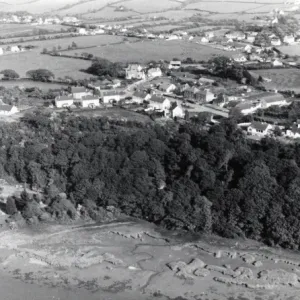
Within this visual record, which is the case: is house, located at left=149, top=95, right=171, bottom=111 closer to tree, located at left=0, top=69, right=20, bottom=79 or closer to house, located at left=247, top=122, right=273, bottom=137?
house, located at left=247, top=122, right=273, bottom=137

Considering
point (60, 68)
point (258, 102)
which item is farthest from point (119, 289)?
point (60, 68)

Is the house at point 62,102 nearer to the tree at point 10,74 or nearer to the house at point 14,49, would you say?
the tree at point 10,74

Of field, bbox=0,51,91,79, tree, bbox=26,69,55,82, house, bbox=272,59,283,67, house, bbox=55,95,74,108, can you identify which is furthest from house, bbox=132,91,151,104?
house, bbox=272,59,283,67

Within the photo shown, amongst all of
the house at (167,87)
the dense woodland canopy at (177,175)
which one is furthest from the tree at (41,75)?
the dense woodland canopy at (177,175)

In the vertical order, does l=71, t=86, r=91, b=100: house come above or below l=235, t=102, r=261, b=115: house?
above

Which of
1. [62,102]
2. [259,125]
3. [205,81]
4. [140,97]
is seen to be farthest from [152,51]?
[259,125]

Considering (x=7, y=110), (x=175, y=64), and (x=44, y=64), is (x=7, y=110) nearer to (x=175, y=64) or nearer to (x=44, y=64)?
(x=44, y=64)

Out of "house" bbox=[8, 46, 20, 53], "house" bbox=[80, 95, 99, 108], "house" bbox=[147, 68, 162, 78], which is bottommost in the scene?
"house" bbox=[80, 95, 99, 108]
